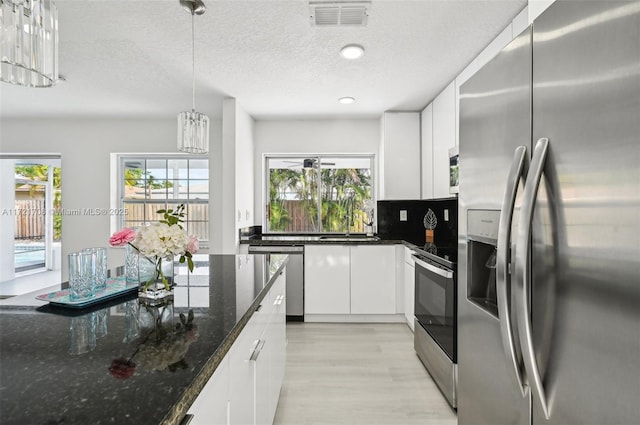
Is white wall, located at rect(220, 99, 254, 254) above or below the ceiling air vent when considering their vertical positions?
below

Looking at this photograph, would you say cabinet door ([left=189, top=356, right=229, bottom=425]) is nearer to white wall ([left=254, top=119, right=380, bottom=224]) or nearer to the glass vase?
the glass vase

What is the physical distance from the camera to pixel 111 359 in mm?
737

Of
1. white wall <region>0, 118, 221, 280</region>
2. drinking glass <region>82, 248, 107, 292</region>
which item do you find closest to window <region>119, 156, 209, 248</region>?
white wall <region>0, 118, 221, 280</region>

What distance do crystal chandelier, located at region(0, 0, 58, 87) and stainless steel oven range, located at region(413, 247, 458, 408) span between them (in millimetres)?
2123

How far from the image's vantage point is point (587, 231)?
0.69 m

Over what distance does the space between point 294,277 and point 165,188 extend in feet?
7.34

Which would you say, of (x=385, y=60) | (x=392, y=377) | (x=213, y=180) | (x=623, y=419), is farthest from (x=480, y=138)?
(x=213, y=180)

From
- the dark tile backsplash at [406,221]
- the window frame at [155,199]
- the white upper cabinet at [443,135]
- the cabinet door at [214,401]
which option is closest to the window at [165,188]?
the window frame at [155,199]

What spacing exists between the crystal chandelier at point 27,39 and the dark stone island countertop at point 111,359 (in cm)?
74

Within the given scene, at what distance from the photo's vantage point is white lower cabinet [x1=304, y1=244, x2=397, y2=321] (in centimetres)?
364

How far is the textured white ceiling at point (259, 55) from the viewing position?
1.95 metres

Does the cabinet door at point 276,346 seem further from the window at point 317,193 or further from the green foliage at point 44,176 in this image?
the green foliage at point 44,176

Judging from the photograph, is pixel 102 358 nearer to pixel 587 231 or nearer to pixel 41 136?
pixel 587 231

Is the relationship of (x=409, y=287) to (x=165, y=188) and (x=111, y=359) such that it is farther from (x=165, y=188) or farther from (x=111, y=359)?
(x=165, y=188)
